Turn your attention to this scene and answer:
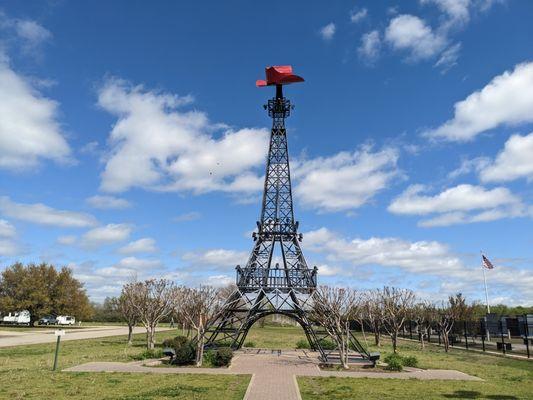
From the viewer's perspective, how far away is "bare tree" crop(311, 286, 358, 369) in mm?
25484

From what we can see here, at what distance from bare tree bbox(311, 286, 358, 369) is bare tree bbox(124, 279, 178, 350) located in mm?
13849

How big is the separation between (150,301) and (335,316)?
63.5ft

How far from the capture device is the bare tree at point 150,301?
36331 millimetres

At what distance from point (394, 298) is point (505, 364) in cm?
1656

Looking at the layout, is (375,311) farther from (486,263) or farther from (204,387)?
(204,387)

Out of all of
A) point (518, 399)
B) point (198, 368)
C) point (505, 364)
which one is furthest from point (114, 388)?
point (505, 364)

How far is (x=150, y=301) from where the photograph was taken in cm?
3844

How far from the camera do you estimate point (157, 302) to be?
123 ft

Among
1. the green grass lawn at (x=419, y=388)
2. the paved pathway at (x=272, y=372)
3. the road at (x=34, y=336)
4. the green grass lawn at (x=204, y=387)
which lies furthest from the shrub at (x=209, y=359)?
the road at (x=34, y=336)

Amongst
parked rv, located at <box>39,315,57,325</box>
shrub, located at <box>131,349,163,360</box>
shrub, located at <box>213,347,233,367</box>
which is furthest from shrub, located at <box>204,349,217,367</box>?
parked rv, located at <box>39,315,57,325</box>

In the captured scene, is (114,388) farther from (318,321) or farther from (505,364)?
(505,364)

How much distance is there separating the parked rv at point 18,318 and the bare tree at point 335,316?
6627cm

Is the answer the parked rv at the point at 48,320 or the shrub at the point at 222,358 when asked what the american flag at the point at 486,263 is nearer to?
the shrub at the point at 222,358

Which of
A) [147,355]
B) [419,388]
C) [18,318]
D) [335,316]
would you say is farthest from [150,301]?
[18,318]
